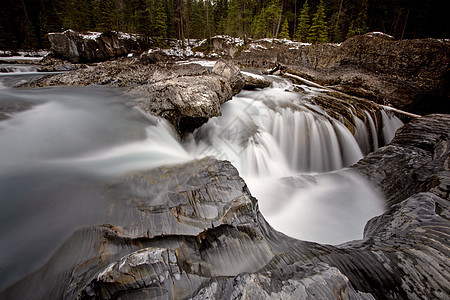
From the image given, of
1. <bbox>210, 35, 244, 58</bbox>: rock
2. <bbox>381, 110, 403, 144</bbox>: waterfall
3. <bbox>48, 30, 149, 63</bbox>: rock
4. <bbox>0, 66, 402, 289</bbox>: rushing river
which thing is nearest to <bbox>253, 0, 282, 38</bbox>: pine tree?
<bbox>210, 35, 244, 58</bbox>: rock

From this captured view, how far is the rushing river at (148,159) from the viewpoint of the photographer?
5.86 feet

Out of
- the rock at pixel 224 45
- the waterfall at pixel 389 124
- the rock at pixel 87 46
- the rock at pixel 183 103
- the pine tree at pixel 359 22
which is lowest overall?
the waterfall at pixel 389 124

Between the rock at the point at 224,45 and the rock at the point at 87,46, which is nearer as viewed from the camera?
the rock at the point at 87,46

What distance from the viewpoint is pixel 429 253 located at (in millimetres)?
1393

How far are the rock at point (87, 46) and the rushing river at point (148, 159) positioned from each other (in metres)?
16.9

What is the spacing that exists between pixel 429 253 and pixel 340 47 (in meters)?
11.8

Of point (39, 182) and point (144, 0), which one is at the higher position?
point (144, 0)

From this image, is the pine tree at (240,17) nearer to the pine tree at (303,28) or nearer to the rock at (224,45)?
the rock at (224,45)

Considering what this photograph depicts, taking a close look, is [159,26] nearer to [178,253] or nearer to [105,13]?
[105,13]

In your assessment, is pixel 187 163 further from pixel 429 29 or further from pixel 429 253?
pixel 429 29

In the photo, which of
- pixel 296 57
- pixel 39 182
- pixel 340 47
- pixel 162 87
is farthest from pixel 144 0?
pixel 39 182

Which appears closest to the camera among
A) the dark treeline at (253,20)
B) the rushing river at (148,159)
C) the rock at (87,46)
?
the rushing river at (148,159)

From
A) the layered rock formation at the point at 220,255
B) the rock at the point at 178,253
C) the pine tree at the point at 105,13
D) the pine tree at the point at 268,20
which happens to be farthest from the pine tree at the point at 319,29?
the pine tree at the point at 105,13

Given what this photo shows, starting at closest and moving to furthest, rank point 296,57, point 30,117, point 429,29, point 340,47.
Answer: point 30,117, point 340,47, point 296,57, point 429,29
